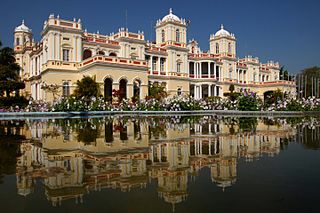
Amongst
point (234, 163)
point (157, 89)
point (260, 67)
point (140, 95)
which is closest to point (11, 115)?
point (140, 95)

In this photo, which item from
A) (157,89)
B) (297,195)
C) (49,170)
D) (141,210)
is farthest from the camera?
(157,89)

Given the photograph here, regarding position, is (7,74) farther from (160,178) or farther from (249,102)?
(160,178)

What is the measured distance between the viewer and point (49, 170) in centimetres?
454

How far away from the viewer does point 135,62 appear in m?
29.8

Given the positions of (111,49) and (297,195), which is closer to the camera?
(297,195)

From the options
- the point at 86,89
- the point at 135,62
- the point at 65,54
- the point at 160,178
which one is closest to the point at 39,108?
the point at 86,89

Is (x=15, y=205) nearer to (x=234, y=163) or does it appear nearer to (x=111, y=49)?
(x=234, y=163)

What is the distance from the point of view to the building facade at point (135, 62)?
28.3 m

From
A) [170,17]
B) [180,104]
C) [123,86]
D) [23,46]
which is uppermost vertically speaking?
[170,17]

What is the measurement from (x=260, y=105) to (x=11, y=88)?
23.4 m

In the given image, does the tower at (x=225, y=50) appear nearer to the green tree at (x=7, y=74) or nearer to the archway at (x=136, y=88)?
the archway at (x=136, y=88)

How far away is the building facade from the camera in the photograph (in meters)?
28.3

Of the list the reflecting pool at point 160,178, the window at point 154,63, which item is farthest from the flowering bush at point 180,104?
the reflecting pool at point 160,178

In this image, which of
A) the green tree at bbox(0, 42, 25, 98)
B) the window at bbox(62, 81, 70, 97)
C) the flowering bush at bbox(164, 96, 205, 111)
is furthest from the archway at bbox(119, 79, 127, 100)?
the green tree at bbox(0, 42, 25, 98)
